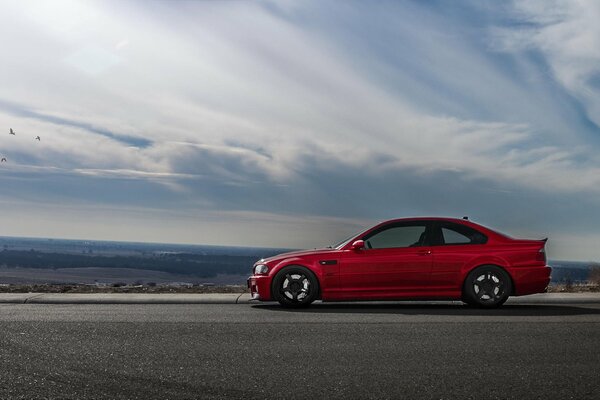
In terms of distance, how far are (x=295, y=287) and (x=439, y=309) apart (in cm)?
230

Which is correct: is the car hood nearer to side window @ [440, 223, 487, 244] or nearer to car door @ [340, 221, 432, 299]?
car door @ [340, 221, 432, 299]

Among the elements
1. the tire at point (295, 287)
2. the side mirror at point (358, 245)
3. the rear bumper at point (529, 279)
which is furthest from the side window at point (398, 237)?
the rear bumper at point (529, 279)

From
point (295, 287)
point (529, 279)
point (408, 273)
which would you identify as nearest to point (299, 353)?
point (295, 287)

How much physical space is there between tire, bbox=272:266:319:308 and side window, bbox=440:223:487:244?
90.9 inches

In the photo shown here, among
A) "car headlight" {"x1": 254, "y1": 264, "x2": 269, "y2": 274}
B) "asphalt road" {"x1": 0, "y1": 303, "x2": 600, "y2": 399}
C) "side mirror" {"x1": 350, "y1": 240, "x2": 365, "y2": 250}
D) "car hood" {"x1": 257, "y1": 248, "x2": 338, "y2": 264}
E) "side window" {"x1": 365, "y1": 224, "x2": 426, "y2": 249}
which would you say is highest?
"side window" {"x1": 365, "y1": 224, "x2": 426, "y2": 249}

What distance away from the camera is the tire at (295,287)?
12.1m

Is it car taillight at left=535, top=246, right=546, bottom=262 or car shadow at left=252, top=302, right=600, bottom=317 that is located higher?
car taillight at left=535, top=246, right=546, bottom=262

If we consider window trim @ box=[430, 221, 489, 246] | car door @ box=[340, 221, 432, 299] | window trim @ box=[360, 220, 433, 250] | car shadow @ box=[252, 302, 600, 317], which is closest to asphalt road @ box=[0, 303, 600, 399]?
car shadow @ box=[252, 302, 600, 317]

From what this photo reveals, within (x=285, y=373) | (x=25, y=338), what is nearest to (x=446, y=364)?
Result: (x=285, y=373)

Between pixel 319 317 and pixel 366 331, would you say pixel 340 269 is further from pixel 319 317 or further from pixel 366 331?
pixel 366 331

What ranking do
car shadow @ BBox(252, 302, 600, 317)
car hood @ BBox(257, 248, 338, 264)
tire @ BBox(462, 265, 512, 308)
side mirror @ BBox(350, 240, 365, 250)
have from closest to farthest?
car shadow @ BBox(252, 302, 600, 317)
tire @ BBox(462, 265, 512, 308)
side mirror @ BBox(350, 240, 365, 250)
car hood @ BBox(257, 248, 338, 264)

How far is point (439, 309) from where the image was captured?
38.8 feet

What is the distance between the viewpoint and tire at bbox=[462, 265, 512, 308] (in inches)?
474

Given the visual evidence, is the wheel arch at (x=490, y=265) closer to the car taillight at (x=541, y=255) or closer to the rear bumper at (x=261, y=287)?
the car taillight at (x=541, y=255)
